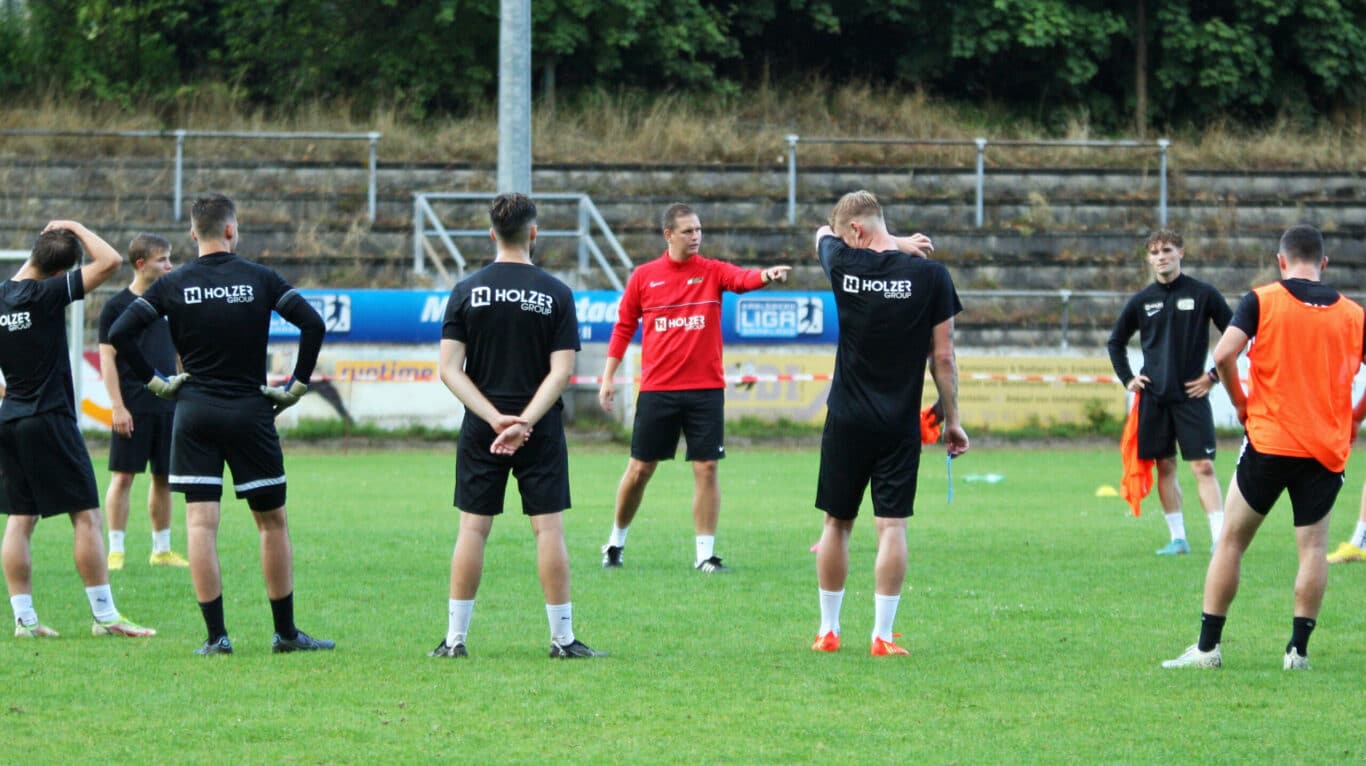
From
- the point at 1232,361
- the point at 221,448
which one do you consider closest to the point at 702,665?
the point at 221,448

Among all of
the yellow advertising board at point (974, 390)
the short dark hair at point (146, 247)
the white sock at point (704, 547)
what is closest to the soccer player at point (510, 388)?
the short dark hair at point (146, 247)

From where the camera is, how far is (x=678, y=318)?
11055 millimetres

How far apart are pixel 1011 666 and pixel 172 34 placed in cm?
3202

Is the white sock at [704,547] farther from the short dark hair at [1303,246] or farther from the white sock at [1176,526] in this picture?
the short dark hair at [1303,246]

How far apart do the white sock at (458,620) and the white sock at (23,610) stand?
7.40ft

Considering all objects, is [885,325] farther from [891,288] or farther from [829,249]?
[829,249]

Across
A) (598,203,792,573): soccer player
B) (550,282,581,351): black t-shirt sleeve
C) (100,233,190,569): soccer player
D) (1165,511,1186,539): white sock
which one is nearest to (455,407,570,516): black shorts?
(550,282,581,351): black t-shirt sleeve

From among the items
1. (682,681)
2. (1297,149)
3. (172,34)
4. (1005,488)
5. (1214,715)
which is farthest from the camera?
(172,34)

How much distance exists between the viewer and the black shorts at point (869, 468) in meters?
7.59

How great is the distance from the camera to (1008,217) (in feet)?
93.1

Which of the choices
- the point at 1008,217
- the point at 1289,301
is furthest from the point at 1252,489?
the point at 1008,217

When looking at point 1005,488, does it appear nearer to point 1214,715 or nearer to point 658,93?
point 1214,715

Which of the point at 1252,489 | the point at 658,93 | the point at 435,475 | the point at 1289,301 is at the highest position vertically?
the point at 658,93

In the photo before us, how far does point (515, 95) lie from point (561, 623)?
1400 cm
